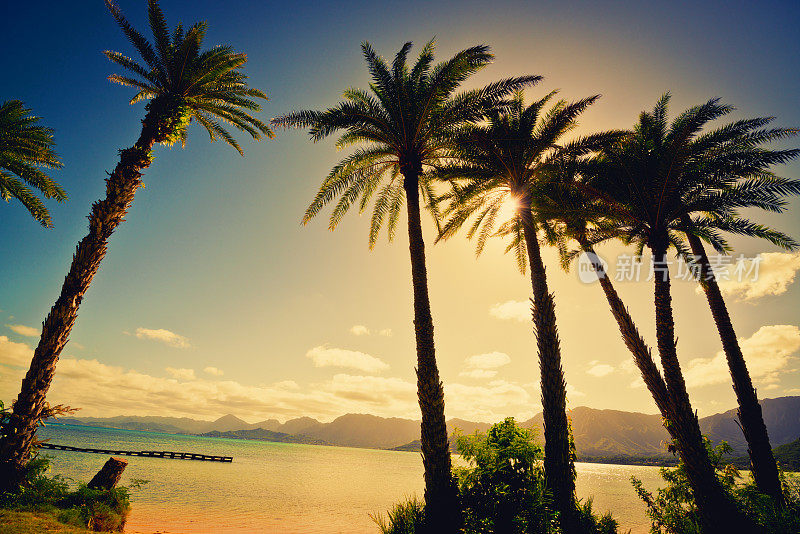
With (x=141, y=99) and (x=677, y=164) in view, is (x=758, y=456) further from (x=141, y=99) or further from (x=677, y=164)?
(x=141, y=99)

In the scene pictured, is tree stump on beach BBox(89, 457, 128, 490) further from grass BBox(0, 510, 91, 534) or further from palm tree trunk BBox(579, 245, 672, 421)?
palm tree trunk BBox(579, 245, 672, 421)

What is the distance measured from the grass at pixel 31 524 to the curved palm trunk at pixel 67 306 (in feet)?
2.86

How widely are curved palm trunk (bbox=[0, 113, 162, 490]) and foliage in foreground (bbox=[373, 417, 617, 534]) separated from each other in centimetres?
794

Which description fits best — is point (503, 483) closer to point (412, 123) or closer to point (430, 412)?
point (430, 412)

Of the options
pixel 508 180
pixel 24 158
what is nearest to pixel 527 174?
pixel 508 180

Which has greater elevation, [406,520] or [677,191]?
[677,191]

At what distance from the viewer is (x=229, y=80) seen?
12578mm

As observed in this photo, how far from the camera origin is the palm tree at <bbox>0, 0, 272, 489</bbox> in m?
7.32

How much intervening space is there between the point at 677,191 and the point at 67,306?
61.0 feet

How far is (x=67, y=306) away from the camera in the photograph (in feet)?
26.1

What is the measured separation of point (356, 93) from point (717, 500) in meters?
16.1

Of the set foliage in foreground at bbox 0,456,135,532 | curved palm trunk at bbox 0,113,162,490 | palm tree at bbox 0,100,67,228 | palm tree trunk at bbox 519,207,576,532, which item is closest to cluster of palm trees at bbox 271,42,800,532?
palm tree trunk at bbox 519,207,576,532

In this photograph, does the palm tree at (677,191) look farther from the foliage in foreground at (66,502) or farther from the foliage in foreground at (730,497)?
the foliage in foreground at (66,502)

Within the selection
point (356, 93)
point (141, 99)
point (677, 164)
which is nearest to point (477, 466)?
point (677, 164)
